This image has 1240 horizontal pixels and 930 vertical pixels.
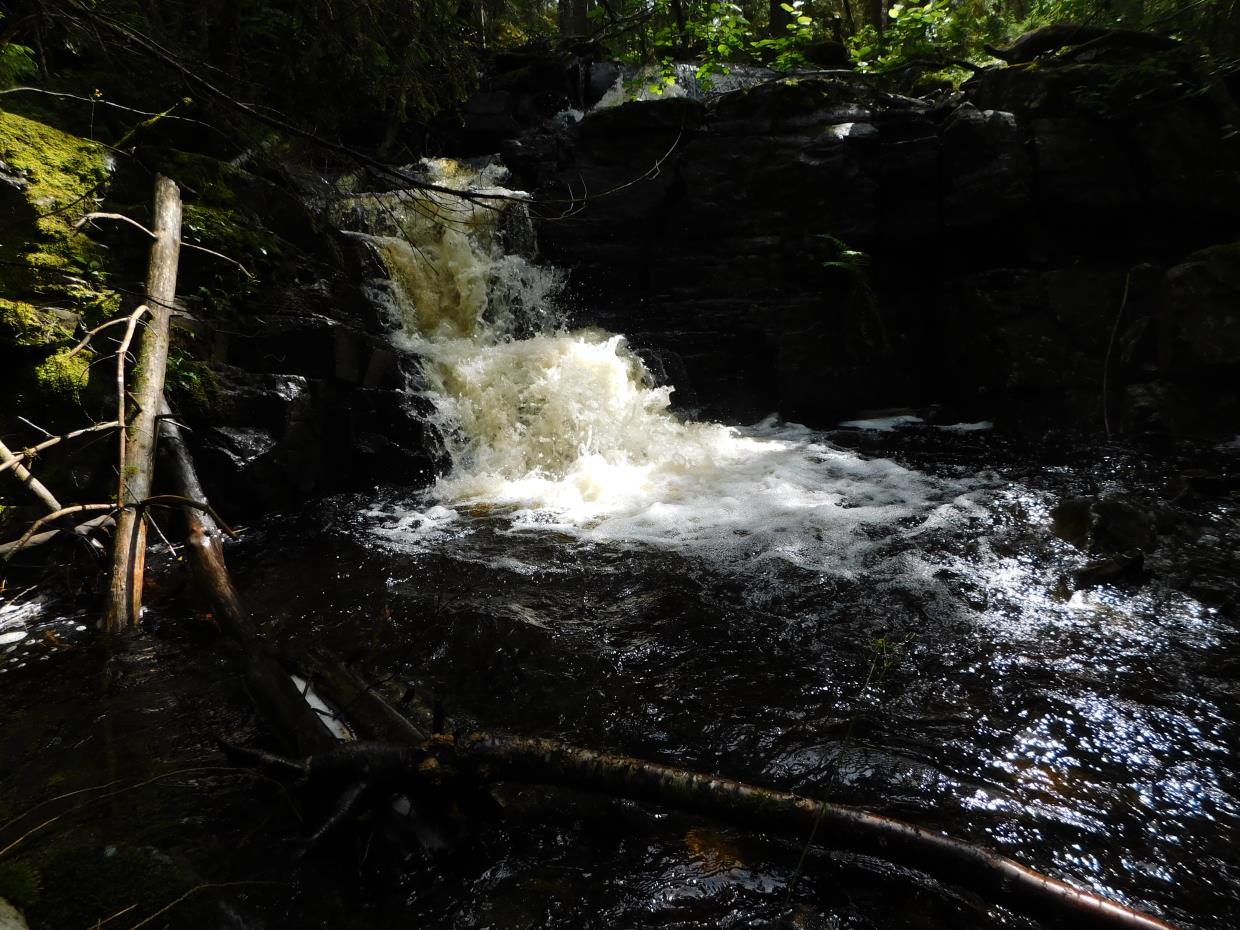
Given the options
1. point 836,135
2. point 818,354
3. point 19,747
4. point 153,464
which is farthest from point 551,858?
point 836,135

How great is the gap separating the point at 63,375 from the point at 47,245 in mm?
1383

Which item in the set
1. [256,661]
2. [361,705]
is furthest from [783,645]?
[256,661]

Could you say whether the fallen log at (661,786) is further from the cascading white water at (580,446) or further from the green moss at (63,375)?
the green moss at (63,375)

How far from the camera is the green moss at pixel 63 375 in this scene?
4.95 m

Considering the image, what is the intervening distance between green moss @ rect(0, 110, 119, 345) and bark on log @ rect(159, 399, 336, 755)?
2.97 meters

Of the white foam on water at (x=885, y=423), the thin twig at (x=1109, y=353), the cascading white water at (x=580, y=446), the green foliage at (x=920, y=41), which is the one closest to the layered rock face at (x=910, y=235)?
the thin twig at (x=1109, y=353)

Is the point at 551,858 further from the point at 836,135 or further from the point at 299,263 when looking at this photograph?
the point at 836,135

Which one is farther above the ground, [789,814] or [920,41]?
[920,41]

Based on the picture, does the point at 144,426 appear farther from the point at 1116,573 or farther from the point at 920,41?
the point at 920,41

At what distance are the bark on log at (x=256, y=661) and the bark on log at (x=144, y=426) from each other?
344 mm

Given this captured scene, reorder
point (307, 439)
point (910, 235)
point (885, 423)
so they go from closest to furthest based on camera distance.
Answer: point (307, 439), point (885, 423), point (910, 235)

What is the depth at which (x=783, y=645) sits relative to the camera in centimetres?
368

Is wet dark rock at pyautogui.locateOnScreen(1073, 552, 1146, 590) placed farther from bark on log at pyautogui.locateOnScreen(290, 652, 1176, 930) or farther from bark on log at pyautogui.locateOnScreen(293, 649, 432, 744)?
bark on log at pyautogui.locateOnScreen(293, 649, 432, 744)

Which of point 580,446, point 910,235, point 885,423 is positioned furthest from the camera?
point 910,235
